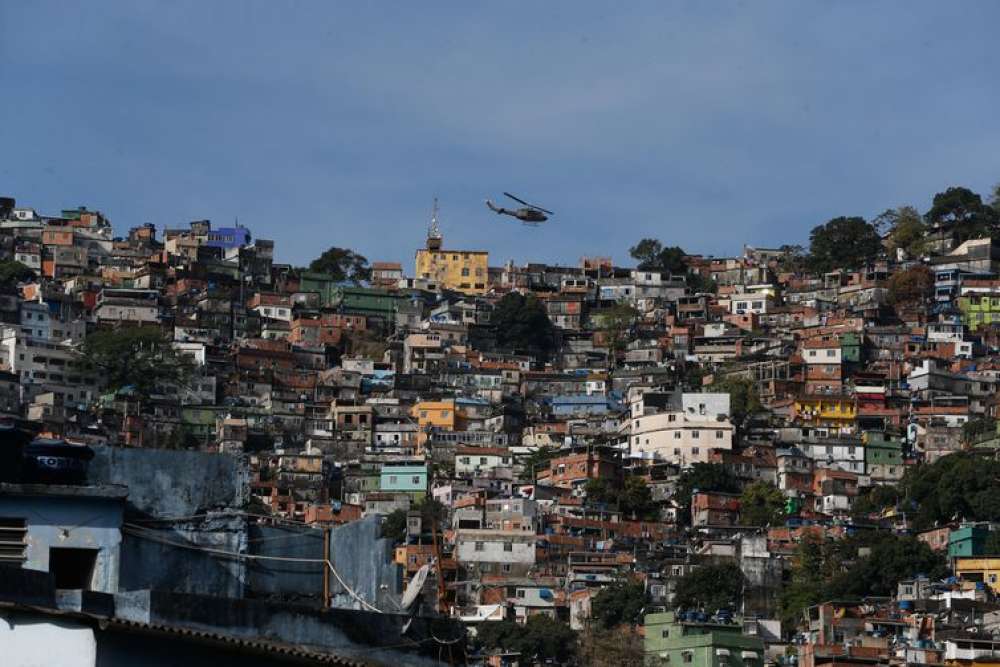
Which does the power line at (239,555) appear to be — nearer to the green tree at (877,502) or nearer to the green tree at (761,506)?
the green tree at (761,506)

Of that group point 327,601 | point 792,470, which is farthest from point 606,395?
point 327,601

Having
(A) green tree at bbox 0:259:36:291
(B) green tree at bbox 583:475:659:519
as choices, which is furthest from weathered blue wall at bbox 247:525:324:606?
(A) green tree at bbox 0:259:36:291

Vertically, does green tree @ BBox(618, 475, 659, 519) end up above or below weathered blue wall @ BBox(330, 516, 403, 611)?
above

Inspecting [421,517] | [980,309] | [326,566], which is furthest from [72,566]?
[980,309]

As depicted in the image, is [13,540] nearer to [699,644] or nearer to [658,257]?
[699,644]

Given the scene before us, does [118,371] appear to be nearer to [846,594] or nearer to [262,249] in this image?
[262,249]

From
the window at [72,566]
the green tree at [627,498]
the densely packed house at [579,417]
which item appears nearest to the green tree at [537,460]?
the densely packed house at [579,417]

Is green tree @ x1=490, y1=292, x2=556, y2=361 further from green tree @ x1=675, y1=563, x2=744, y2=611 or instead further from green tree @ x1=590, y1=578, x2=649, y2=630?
green tree @ x1=590, y1=578, x2=649, y2=630
